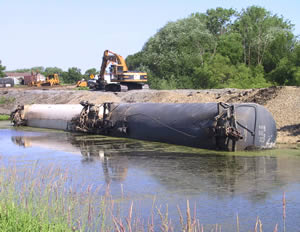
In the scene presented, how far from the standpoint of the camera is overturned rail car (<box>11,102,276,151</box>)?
1263 cm

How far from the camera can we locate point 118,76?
106 ft

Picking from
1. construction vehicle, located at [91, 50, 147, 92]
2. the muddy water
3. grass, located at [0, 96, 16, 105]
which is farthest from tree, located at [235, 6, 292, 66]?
the muddy water

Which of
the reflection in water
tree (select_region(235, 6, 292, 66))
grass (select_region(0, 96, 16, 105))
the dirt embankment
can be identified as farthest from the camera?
tree (select_region(235, 6, 292, 66))

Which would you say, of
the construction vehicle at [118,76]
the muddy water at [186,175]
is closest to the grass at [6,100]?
the construction vehicle at [118,76]

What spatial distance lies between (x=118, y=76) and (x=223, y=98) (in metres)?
12.7

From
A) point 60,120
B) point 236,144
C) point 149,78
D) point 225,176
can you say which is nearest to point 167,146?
point 236,144

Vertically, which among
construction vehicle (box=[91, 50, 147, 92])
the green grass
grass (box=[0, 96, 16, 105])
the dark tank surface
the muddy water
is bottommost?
the muddy water

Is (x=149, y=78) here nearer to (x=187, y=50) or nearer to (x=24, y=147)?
(x=187, y=50)

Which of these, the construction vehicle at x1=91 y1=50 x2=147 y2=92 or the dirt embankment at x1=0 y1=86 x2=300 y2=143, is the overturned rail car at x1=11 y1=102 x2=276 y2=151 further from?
the construction vehicle at x1=91 y1=50 x2=147 y2=92

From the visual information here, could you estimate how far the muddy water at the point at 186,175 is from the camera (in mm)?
7234

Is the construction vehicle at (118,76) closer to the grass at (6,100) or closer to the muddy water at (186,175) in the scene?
the grass at (6,100)

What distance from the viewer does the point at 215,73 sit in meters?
33.9

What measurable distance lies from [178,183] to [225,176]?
122cm

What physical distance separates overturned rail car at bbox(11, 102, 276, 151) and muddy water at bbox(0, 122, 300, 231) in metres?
0.34
